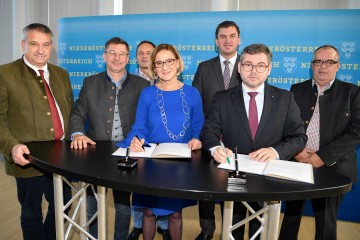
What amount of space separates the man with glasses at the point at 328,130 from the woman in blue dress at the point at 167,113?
0.90m

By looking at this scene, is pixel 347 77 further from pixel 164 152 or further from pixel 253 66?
pixel 164 152

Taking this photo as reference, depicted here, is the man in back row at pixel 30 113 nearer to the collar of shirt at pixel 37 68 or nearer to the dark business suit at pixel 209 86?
the collar of shirt at pixel 37 68

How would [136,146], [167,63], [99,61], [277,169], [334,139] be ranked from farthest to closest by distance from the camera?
1. [99,61]
2. [334,139]
3. [167,63]
4. [136,146]
5. [277,169]

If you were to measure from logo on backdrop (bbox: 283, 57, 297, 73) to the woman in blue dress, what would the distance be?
6.28 ft

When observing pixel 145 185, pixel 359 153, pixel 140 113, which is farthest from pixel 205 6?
pixel 145 185

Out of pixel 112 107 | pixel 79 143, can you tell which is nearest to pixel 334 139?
pixel 112 107

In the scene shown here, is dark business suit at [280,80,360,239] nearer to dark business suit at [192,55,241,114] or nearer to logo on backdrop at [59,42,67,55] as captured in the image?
dark business suit at [192,55,241,114]

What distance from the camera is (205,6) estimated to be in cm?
512

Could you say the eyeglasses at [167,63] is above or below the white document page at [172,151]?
above

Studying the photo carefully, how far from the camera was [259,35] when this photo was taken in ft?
12.1

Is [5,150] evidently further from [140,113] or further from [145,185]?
[145,185]

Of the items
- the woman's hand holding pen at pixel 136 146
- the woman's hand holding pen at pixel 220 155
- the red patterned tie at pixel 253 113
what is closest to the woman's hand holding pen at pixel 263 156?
the woman's hand holding pen at pixel 220 155

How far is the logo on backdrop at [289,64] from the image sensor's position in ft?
11.7

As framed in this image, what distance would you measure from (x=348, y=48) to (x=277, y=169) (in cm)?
258
